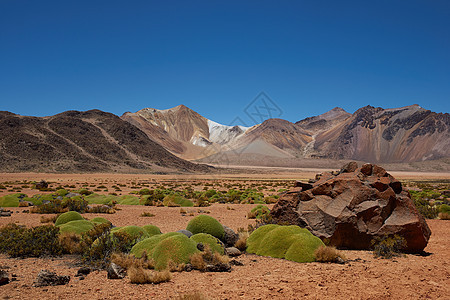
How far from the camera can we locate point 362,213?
31.8 ft

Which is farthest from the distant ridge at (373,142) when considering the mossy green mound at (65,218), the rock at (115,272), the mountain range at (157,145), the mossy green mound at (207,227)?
the rock at (115,272)

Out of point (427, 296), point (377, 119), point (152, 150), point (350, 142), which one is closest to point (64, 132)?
point (152, 150)

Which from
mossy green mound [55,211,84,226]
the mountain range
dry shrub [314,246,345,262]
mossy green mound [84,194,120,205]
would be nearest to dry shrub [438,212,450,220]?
dry shrub [314,246,345,262]

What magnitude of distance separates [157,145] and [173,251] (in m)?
108

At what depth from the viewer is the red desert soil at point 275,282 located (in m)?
5.90

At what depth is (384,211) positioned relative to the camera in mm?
9727

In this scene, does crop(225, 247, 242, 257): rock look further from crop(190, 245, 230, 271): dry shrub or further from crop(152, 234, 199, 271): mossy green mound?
crop(152, 234, 199, 271): mossy green mound

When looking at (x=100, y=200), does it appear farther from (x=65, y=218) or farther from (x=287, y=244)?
(x=287, y=244)

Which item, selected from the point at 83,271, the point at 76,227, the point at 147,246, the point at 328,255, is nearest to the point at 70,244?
the point at 76,227

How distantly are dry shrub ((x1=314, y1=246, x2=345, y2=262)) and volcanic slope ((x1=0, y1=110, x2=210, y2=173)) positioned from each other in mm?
74238

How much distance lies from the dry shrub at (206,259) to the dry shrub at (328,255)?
2352 mm

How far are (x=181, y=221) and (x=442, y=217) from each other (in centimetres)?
1314

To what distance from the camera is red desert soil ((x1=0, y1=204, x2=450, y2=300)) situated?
5.90 metres

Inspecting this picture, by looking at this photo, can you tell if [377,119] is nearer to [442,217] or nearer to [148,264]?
[442,217]
